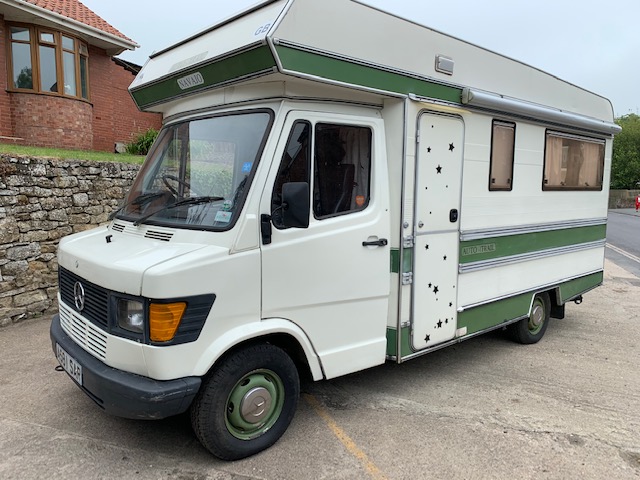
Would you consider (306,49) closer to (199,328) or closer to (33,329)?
(199,328)

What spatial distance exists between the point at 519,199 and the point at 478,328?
137cm

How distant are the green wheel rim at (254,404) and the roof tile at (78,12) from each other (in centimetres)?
1157

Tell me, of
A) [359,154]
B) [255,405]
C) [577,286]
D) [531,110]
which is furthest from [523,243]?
[255,405]

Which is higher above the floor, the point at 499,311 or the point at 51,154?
the point at 51,154

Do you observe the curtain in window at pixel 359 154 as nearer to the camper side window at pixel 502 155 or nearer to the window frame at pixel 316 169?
the window frame at pixel 316 169

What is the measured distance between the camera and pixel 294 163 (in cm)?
334

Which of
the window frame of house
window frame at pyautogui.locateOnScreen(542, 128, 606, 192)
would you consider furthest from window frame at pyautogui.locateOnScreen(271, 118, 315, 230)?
the window frame of house

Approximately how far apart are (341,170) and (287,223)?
0.67 metres

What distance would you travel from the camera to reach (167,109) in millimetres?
4301

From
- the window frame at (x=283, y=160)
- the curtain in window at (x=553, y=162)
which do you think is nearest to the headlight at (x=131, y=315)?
the window frame at (x=283, y=160)

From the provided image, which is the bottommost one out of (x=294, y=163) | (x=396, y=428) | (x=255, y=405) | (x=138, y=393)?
(x=396, y=428)

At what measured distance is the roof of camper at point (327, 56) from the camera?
310 centimetres

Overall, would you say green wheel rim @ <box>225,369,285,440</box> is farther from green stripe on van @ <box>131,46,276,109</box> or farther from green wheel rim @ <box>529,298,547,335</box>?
green wheel rim @ <box>529,298,547,335</box>

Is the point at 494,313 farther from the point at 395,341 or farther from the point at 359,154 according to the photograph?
the point at 359,154
